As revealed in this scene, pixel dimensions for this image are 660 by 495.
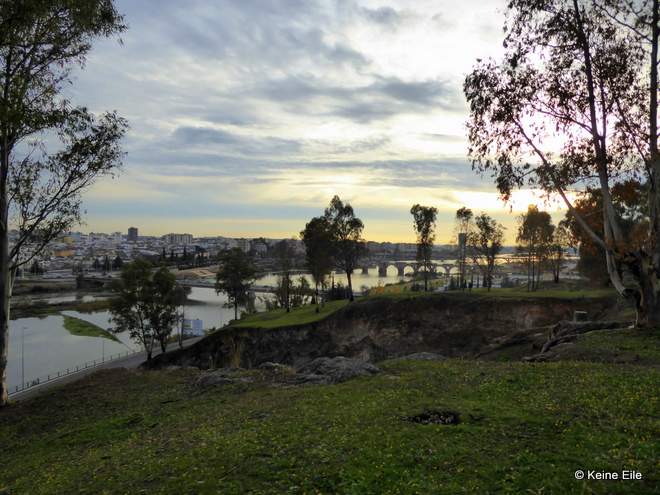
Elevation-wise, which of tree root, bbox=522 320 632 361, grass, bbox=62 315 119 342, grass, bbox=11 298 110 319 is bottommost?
grass, bbox=62 315 119 342

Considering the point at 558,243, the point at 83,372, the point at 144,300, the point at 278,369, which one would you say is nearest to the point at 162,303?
the point at 144,300

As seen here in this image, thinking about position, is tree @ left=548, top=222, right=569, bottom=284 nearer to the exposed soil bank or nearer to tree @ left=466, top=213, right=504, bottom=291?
tree @ left=466, top=213, right=504, bottom=291

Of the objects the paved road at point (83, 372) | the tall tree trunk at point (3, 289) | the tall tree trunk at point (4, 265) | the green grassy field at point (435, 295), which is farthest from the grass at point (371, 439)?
the green grassy field at point (435, 295)

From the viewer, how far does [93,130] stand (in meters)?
18.1

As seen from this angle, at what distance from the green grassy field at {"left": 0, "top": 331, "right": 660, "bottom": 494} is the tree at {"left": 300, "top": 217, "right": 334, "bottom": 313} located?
128 ft

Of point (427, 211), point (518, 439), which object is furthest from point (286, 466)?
point (427, 211)

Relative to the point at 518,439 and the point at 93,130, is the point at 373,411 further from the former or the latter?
the point at 93,130

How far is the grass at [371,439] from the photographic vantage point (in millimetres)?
6492

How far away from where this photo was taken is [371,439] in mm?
8148

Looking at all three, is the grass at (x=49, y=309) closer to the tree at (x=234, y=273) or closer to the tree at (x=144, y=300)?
the tree at (x=234, y=273)

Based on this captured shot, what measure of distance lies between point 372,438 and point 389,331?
114 feet

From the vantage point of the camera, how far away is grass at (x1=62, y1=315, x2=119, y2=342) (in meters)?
74.5

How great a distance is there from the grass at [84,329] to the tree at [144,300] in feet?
93.7

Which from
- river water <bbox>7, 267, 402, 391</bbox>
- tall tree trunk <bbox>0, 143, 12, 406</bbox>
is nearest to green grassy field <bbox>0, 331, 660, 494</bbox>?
tall tree trunk <bbox>0, 143, 12, 406</bbox>
